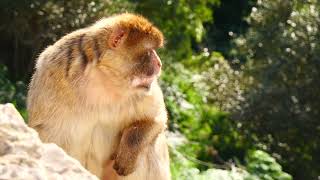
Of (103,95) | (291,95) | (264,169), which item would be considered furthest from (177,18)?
(103,95)

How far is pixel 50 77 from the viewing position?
4277 millimetres

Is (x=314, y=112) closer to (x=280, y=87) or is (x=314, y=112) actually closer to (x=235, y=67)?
(x=280, y=87)

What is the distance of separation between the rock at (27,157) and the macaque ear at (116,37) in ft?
4.61

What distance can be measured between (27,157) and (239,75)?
843 cm

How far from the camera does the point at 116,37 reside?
14.1 feet

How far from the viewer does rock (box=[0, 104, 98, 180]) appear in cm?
259

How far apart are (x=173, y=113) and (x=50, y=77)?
216 inches

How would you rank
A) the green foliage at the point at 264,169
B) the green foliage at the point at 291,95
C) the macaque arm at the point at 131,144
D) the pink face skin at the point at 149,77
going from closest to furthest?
the pink face skin at the point at 149,77, the macaque arm at the point at 131,144, the green foliage at the point at 264,169, the green foliage at the point at 291,95

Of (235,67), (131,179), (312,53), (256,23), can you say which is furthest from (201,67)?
(131,179)

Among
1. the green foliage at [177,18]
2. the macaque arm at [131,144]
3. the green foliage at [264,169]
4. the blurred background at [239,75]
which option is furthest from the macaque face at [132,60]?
the green foliage at [177,18]

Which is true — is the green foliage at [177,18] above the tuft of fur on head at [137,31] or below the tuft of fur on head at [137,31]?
below

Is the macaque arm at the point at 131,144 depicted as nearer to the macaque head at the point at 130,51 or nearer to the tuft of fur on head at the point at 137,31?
the macaque head at the point at 130,51

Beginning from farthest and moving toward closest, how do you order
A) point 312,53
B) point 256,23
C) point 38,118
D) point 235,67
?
point 235,67
point 256,23
point 312,53
point 38,118

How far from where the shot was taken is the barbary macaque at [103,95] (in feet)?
14.0
